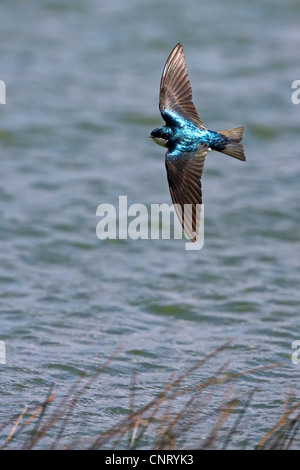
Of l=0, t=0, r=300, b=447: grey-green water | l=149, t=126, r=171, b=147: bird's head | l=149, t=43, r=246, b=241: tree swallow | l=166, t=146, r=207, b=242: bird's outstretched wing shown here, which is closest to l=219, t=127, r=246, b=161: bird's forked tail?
l=149, t=43, r=246, b=241: tree swallow

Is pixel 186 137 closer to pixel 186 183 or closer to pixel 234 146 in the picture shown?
pixel 234 146

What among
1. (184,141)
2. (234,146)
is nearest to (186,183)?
(184,141)

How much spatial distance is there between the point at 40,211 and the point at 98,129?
86.2 inches

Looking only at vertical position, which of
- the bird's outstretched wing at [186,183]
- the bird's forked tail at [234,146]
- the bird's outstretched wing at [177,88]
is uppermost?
the bird's outstretched wing at [177,88]

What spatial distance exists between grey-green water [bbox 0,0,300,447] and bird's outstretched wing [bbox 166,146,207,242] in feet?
3.75

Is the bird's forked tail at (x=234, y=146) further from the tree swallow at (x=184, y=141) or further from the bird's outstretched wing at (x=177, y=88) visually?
the bird's outstretched wing at (x=177, y=88)

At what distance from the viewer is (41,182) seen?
9648mm

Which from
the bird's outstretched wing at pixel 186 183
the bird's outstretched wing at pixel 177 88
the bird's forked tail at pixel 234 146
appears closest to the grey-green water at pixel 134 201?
the bird's outstretched wing at pixel 186 183

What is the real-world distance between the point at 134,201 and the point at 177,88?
3.65 meters

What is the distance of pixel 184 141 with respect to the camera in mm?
5395

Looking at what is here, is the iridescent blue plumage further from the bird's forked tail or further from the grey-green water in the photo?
the grey-green water

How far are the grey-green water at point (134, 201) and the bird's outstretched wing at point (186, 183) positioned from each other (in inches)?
45.0

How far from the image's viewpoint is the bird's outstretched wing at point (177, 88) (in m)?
5.68
